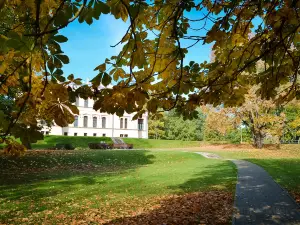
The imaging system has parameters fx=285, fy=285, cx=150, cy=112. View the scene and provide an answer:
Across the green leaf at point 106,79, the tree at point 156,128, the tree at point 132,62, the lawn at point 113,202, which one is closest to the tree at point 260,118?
the lawn at point 113,202

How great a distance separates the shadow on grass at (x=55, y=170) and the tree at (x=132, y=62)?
826cm

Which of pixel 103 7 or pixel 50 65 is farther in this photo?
pixel 50 65

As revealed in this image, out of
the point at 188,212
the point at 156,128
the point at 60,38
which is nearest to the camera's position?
the point at 60,38

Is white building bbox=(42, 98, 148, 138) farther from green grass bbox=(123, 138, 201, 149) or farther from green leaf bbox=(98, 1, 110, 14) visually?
green leaf bbox=(98, 1, 110, 14)

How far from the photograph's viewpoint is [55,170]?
1792cm

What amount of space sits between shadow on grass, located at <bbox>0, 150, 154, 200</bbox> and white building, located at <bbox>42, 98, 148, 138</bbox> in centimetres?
3362

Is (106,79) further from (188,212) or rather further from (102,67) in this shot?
(188,212)

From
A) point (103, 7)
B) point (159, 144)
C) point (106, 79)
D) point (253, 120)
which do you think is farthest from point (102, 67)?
point (159, 144)

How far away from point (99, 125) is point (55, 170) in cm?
4289

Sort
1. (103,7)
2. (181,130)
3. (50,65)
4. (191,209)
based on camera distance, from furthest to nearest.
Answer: (181,130), (191,209), (50,65), (103,7)

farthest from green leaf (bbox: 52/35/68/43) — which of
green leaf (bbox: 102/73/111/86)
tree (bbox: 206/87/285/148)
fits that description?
tree (bbox: 206/87/285/148)

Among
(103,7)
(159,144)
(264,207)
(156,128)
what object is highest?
(156,128)

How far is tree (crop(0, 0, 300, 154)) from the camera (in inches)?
81.7

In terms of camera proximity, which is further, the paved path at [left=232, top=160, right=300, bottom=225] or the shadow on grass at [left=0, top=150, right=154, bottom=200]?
the shadow on grass at [left=0, top=150, right=154, bottom=200]
